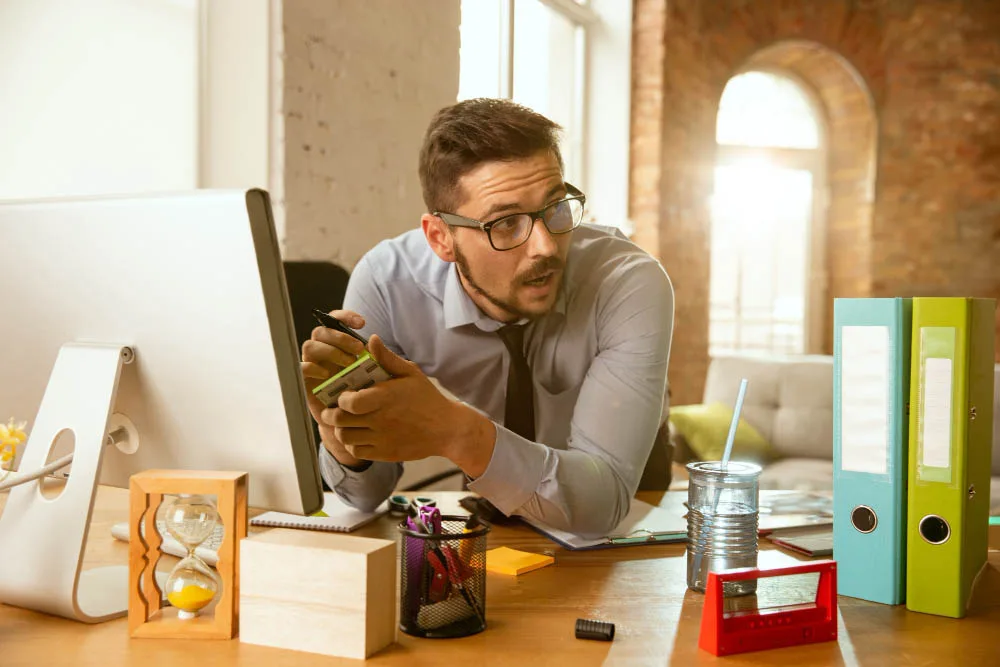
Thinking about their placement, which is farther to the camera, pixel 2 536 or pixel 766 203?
pixel 766 203

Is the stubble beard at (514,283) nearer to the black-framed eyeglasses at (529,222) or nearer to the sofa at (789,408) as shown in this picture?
the black-framed eyeglasses at (529,222)

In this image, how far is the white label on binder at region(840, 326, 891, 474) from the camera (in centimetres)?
102

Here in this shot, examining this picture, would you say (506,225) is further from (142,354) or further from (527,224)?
(142,354)

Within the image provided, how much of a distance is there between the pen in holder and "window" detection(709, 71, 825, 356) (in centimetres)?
Result: 548

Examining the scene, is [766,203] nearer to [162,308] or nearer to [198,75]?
[198,75]

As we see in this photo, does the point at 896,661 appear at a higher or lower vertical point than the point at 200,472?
lower

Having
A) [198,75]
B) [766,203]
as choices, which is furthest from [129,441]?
[766,203]

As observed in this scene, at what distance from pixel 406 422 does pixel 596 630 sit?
14.2 inches

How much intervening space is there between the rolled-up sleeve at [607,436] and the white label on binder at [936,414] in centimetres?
44

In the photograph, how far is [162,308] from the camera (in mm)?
912

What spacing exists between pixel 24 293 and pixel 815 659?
0.90 metres

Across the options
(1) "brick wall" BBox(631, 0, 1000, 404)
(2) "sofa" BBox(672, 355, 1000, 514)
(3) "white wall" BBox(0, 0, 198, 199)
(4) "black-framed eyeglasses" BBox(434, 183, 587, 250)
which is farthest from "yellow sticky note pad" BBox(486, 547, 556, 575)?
(1) "brick wall" BBox(631, 0, 1000, 404)

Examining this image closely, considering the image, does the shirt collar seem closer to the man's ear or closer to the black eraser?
the man's ear

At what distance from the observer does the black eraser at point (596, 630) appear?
35.2 inches
